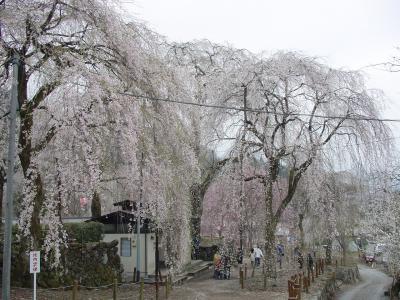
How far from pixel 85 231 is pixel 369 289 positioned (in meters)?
19.2

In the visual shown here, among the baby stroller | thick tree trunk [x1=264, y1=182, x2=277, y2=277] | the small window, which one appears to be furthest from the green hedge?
thick tree trunk [x1=264, y1=182, x2=277, y2=277]

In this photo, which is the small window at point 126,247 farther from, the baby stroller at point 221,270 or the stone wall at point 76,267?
the baby stroller at point 221,270

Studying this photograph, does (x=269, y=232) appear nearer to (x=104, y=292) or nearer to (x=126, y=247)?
(x=104, y=292)

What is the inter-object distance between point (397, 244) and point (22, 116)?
1478 cm

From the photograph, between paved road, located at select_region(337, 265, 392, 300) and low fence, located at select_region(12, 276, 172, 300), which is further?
paved road, located at select_region(337, 265, 392, 300)

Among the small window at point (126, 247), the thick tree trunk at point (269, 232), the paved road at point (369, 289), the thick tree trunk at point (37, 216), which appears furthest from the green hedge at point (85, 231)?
the paved road at point (369, 289)

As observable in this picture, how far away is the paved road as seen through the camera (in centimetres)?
2647

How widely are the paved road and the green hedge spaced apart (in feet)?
43.5

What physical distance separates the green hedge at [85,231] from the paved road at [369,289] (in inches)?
522

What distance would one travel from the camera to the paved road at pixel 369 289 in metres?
26.5

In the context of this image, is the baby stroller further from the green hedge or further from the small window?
the green hedge

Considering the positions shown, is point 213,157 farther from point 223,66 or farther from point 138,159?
point 138,159

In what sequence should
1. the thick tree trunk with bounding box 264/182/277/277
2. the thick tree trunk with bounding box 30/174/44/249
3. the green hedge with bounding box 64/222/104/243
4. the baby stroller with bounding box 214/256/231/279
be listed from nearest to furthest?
the thick tree trunk with bounding box 30/174/44/249 < the thick tree trunk with bounding box 264/182/277/277 < the green hedge with bounding box 64/222/104/243 < the baby stroller with bounding box 214/256/231/279

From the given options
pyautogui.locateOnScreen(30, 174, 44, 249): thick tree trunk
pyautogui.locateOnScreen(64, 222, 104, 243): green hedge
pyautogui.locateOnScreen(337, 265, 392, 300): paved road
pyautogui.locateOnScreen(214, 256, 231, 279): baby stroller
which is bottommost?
pyautogui.locateOnScreen(337, 265, 392, 300): paved road
